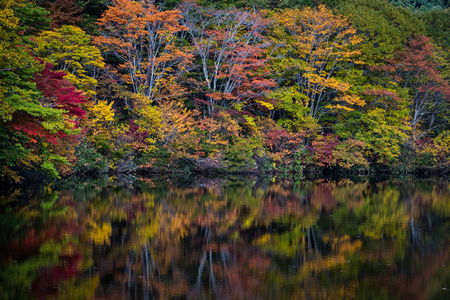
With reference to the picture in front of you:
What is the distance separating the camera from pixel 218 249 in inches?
323

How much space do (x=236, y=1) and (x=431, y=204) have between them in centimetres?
2389

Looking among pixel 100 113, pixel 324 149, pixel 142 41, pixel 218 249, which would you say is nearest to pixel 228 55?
pixel 142 41

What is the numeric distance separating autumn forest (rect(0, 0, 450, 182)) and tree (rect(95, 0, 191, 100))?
12cm

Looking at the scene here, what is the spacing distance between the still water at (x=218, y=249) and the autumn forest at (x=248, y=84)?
9.85 metres

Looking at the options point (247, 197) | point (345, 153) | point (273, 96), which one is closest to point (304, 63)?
point (273, 96)

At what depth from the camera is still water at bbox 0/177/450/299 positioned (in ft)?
19.9

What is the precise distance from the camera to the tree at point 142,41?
26859mm

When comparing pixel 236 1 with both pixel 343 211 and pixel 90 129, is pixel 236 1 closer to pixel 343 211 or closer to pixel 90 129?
pixel 90 129

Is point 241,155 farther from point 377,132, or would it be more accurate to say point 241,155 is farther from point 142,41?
point 377,132

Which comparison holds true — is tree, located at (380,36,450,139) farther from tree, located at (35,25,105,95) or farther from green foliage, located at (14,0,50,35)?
green foliage, located at (14,0,50,35)

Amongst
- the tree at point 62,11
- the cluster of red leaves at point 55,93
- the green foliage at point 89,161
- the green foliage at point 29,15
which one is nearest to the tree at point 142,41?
the tree at point 62,11

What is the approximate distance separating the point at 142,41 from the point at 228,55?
20.0 feet

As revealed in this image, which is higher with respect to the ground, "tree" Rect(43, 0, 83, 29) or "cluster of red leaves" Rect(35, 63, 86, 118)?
"tree" Rect(43, 0, 83, 29)

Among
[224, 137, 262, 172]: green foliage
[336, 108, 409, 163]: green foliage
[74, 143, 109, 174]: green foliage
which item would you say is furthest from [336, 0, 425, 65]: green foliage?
[74, 143, 109, 174]: green foliage
